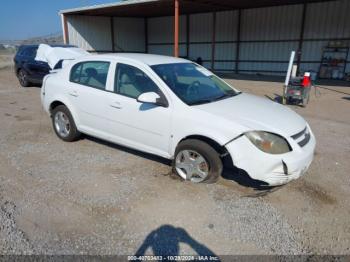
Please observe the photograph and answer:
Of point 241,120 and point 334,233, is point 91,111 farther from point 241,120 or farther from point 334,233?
point 334,233

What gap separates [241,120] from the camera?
3.40m

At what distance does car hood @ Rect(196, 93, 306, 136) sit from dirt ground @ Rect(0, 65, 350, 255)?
836mm

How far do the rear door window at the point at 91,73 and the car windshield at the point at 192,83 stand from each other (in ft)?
2.93

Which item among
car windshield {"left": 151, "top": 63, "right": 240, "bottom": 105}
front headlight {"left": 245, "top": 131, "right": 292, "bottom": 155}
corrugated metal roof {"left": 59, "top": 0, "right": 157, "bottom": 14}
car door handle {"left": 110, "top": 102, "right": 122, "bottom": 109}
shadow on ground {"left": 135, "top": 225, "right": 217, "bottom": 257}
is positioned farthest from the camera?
corrugated metal roof {"left": 59, "top": 0, "right": 157, "bottom": 14}

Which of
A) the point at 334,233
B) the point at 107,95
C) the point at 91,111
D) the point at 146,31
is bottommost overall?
the point at 334,233

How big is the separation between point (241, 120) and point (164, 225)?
146cm

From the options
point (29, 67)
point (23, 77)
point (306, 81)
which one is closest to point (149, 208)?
point (306, 81)

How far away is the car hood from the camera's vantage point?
11.0 ft

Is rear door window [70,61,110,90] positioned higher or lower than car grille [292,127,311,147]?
higher

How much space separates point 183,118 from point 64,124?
2708 mm

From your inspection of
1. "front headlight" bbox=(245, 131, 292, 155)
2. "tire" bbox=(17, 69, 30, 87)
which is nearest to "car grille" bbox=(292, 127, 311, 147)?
"front headlight" bbox=(245, 131, 292, 155)

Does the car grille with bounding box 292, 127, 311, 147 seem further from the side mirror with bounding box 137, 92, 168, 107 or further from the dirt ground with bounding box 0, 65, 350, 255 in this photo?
the side mirror with bounding box 137, 92, 168, 107

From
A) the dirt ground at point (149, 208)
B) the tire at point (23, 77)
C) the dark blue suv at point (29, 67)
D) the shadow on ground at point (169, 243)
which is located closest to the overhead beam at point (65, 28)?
the dark blue suv at point (29, 67)

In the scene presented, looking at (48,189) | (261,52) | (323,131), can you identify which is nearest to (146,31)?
(261,52)
